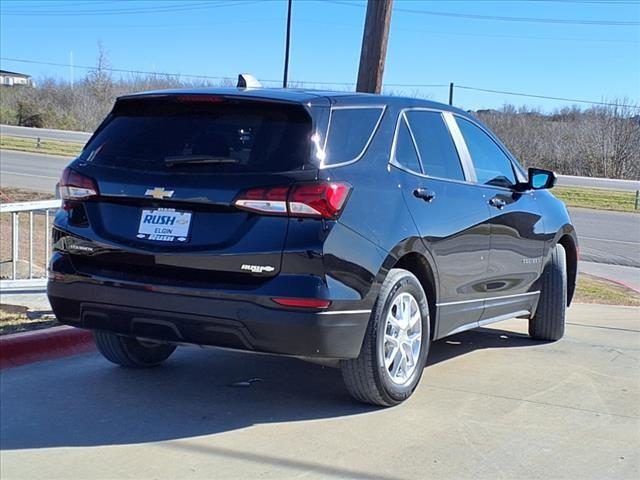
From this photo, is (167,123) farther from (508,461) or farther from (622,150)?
(622,150)

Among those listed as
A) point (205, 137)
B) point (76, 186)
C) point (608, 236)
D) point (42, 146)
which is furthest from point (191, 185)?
point (42, 146)

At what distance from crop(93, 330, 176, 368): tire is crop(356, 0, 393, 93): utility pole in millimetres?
5861

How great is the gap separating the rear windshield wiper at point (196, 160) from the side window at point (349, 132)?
545 millimetres

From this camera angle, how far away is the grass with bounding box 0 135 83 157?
38.9m

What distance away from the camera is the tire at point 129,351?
18.3ft

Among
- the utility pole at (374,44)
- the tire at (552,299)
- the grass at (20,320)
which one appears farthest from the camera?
the utility pole at (374,44)

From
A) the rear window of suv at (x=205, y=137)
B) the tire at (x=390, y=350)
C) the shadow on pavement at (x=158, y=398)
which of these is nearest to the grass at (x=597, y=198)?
the shadow on pavement at (x=158, y=398)

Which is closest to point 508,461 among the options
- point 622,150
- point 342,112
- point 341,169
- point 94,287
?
point 341,169

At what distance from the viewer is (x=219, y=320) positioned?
4.39 metres

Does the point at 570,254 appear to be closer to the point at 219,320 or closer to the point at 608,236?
the point at 219,320

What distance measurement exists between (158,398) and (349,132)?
2.01 metres

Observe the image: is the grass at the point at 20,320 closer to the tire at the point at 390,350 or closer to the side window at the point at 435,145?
the tire at the point at 390,350

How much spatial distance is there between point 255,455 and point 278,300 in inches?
31.4

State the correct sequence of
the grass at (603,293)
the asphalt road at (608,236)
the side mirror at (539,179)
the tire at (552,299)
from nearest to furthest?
the side mirror at (539,179) < the tire at (552,299) < the grass at (603,293) < the asphalt road at (608,236)
